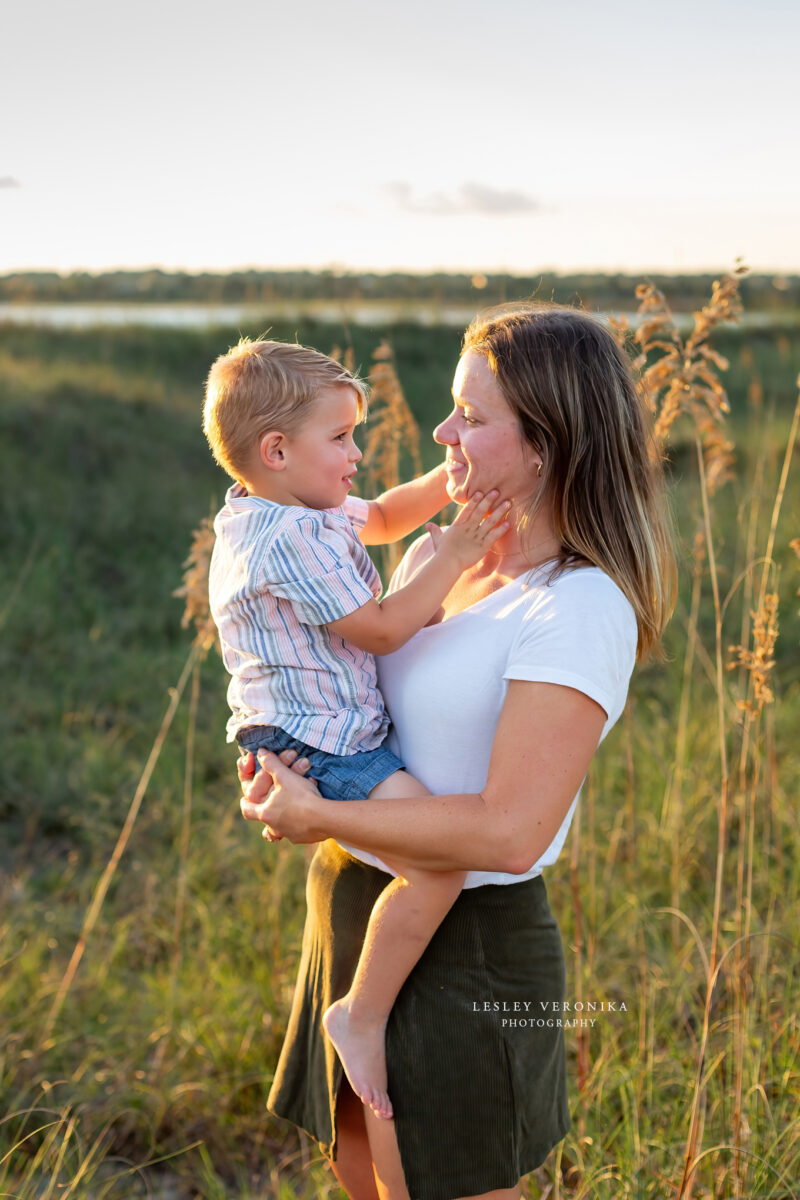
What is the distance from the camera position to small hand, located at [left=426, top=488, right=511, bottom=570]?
5.04 feet

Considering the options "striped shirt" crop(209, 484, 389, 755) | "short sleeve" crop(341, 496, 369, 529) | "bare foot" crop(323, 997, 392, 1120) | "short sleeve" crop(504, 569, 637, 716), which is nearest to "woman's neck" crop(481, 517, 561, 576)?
"short sleeve" crop(504, 569, 637, 716)

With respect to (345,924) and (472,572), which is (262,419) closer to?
(472,572)

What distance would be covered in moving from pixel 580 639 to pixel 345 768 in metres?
0.44

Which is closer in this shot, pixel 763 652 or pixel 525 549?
pixel 525 549

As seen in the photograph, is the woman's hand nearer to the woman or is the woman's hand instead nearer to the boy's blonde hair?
the woman

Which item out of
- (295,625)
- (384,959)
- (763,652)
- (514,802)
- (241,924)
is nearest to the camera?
(514,802)

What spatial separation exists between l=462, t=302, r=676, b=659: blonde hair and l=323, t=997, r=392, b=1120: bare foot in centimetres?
77

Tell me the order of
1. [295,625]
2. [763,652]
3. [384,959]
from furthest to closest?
[763,652]
[295,625]
[384,959]

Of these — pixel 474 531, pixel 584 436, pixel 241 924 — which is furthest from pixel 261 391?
pixel 241 924

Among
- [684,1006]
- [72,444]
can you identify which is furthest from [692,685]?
[72,444]

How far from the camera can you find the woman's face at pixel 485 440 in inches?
59.9

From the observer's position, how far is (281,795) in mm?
1507

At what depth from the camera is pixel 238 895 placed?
3.43m

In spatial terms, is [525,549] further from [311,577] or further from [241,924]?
[241,924]
